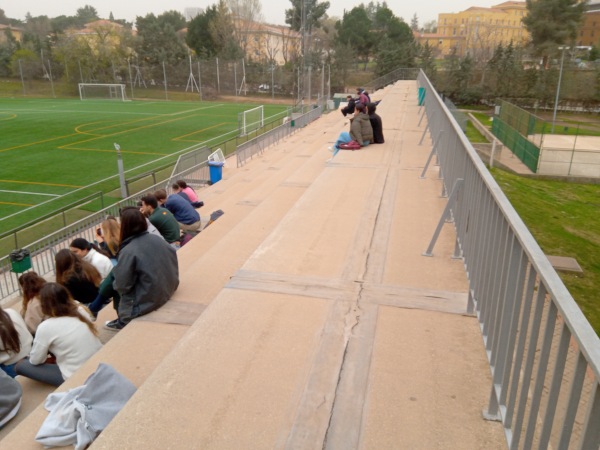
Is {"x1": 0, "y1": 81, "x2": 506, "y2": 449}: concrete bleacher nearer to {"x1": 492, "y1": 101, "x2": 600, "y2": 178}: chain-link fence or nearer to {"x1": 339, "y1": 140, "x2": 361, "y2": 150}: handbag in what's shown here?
{"x1": 339, "y1": 140, "x2": 361, "y2": 150}: handbag

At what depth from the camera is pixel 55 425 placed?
3.24 meters

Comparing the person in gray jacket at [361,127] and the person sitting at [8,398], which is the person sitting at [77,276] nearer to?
the person sitting at [8,398]

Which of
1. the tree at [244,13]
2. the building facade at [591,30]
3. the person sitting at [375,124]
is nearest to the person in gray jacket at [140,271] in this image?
the person sitting at [375,124]

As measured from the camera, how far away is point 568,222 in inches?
756

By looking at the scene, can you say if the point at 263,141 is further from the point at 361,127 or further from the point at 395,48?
the point at 395,48

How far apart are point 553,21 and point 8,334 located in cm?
6875

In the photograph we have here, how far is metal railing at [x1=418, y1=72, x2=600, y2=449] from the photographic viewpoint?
67.5 inches

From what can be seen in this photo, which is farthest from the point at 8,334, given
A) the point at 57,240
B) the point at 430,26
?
the point at 430,26

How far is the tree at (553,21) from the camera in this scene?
5969 cm

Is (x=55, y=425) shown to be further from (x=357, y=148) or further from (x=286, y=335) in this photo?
(x=357, y=148)

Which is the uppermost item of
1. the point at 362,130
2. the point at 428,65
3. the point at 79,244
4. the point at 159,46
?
the point at 159,46

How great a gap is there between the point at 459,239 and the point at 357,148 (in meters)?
6.64

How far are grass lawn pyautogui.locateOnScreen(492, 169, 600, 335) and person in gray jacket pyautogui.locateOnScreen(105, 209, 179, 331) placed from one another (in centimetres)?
836

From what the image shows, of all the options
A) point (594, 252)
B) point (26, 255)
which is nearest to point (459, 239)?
point (26, 255)
